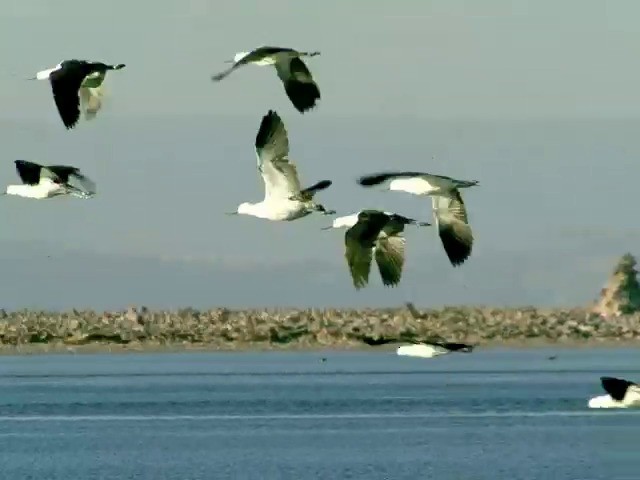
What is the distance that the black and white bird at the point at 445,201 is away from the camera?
2044cm

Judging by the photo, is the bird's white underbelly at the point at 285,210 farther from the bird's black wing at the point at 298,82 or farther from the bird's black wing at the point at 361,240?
the bird's black wing at the point at 298,82

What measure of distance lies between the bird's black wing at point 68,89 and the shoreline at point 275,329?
283 feet

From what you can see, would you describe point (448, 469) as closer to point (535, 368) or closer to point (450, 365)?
point (535, 368)

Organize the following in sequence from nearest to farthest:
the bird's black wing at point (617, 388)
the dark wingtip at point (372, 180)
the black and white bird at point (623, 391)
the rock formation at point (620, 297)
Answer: the dark wingtip at point (372, 180), the black and white bird at point (623, 391), the bird's black wing at point (617, 388), the rock formation at point (620, 297)

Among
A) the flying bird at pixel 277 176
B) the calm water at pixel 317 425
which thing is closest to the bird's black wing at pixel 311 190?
the flying bird at pixel 277 176

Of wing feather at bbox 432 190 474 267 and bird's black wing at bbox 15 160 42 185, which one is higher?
bird's black wing at bbox 15 160 42 185

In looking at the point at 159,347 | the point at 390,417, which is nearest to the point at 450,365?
the point at 159,347

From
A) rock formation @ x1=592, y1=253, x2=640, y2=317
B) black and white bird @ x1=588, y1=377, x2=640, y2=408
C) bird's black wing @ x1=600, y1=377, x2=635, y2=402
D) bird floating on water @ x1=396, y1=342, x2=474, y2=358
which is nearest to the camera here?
bird floating on water @ x1=396, y1=342, x2=474, y2=358

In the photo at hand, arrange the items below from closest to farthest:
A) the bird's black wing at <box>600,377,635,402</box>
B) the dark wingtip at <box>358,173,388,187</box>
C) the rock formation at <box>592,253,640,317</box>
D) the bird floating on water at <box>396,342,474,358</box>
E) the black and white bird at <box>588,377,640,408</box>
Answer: the dark wingtip at <box>358,173,388,187</box>, the bird floating on water at <box>396,342,474,358</box>, the black and white bird at <box>588,377,640,408</box>, the bird's black wing at <box>600,377,635,402</box>, the rock formation at <box>592,253,640,317</box>

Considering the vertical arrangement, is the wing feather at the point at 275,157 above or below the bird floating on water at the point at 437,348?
above

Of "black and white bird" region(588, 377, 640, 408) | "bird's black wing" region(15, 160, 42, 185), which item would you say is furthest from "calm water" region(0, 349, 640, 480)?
"bird's black wing" region(15, 160, 42, 185)

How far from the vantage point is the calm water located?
48.7 m

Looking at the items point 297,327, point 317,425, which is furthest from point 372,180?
point 297,327

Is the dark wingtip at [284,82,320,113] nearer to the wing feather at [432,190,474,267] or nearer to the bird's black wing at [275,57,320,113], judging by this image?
the bird's black wing at [275,57,320,113]
